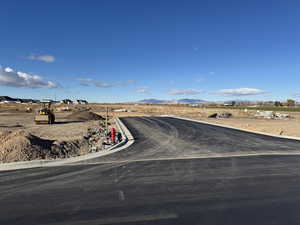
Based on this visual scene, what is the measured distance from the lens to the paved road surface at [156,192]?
159 inches

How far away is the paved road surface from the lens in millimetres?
4039

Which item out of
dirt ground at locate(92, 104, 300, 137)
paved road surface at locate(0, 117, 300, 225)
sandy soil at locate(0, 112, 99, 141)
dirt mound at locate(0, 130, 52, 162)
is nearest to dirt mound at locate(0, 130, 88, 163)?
dirt mound at locate(0, 130, 52, 162)

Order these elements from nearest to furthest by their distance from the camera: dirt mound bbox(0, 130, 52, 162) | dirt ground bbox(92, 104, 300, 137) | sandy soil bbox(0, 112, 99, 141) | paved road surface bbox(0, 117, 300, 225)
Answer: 1. paved road surface bbox(0, 117, 300, 225)
2. dirt mound bbox(0, 130, 52, 162)
3. sandy soil bbox(0, 112, 99, 141)
4. dirt ground bbox(92, 104, 300, 137)

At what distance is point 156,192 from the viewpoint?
521cm

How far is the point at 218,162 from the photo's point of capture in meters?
8.30

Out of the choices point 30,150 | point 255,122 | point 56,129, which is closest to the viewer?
point 30,150

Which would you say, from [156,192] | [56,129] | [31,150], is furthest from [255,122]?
[31,150]

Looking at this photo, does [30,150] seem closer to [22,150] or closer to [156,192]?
[22,150]

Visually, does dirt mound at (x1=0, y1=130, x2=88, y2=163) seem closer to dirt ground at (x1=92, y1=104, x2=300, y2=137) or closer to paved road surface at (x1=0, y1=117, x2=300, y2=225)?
paved road surface at (x1=0, y1=117, x2=300, y2=225)

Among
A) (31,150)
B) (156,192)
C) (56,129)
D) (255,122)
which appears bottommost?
(56,129)

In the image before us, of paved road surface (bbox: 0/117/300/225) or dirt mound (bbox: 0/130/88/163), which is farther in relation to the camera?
dirt mound (bbox: 0/130/88/163)

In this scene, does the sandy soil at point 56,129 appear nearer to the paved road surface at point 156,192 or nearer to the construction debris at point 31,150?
the construction debris at point 31,150

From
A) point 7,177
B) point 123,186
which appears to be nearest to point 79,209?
point 123,186

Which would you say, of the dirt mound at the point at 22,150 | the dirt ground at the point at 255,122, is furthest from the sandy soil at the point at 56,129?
the dirt ground at the point at 255,122
